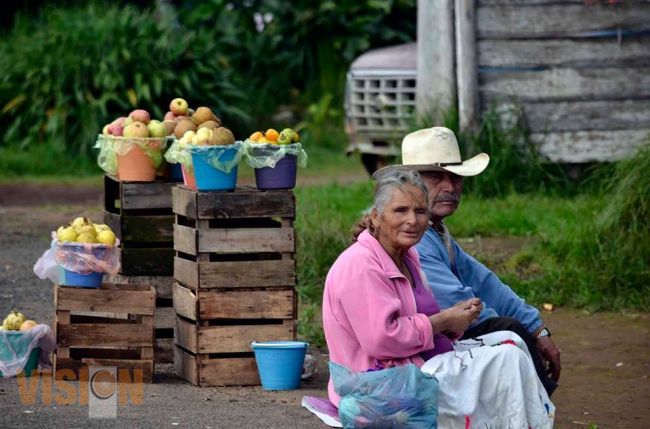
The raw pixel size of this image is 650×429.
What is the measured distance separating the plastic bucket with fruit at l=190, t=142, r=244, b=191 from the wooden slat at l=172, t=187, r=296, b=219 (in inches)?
1.7

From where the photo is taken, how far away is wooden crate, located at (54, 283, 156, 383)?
20.2 feet

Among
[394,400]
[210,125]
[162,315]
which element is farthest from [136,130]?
[394,400]

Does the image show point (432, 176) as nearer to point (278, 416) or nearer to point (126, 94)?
point (278, 416)

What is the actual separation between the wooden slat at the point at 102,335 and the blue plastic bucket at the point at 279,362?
0.57 m

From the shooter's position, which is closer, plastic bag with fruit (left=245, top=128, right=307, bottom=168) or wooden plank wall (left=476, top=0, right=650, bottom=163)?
plastic bag with fruit (left=245, top=128, right=307, bottom=168)

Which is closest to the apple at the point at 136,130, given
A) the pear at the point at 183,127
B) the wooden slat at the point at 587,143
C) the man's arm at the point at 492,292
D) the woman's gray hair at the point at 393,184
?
the pear at the point at 183,127

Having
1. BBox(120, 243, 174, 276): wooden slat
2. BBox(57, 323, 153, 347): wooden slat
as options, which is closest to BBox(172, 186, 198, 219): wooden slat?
BBox(120, 243, 174, 276): wooden slat

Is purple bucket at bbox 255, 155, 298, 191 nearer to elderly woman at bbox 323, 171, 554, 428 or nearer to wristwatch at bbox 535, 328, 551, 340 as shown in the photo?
elderly woman at bbox 323, 171, 554, 428

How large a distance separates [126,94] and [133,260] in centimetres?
866

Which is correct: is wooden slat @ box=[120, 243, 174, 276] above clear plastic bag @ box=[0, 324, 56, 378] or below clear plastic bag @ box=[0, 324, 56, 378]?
above

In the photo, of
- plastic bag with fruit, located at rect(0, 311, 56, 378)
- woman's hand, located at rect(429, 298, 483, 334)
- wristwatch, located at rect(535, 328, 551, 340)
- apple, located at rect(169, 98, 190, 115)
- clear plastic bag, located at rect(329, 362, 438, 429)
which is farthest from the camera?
apple, located at rect(169, 98, 190, 115)

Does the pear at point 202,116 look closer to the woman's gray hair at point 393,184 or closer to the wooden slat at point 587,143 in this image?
the woman's gray hair at point 393,184

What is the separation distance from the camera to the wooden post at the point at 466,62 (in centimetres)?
1115

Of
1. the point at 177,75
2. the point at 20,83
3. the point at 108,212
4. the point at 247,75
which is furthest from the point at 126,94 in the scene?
the point at 108,212
